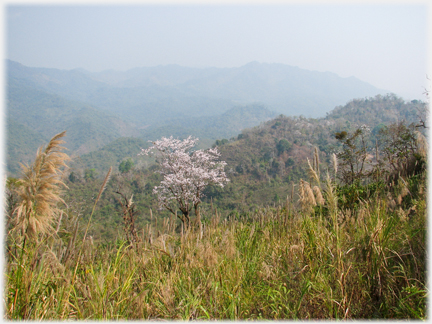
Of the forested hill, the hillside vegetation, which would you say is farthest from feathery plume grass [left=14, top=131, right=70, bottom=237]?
the forested hill

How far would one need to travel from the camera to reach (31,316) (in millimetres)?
1680

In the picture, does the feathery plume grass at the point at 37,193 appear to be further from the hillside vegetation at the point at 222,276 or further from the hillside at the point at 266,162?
the hillside at the point at 266,162

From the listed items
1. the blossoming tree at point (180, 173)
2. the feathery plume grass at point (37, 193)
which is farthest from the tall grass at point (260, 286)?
the blossoming tree at point (180, 173)

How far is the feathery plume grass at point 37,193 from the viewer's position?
2064 mm

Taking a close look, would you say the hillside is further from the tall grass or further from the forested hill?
the tall grass

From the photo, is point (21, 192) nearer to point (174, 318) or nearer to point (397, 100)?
point (174, 318)

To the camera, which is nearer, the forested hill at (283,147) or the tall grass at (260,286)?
the tall grass at (260,286)

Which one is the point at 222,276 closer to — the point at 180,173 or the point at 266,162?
the point at 180,173

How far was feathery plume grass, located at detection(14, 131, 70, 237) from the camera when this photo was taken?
206cm

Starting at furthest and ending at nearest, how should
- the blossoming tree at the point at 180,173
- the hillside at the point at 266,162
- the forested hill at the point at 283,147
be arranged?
the forested hill at the point at 283,147
the hillside at the point at 266,162
the blossoming tree at the point at 180,173

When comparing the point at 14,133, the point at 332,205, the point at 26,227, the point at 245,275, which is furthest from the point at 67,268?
the point at 14,133

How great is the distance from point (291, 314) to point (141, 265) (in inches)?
58.3

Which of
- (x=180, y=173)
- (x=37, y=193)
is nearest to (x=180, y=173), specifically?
(x=180, y=173)

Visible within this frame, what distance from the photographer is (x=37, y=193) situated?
6.88 ft
